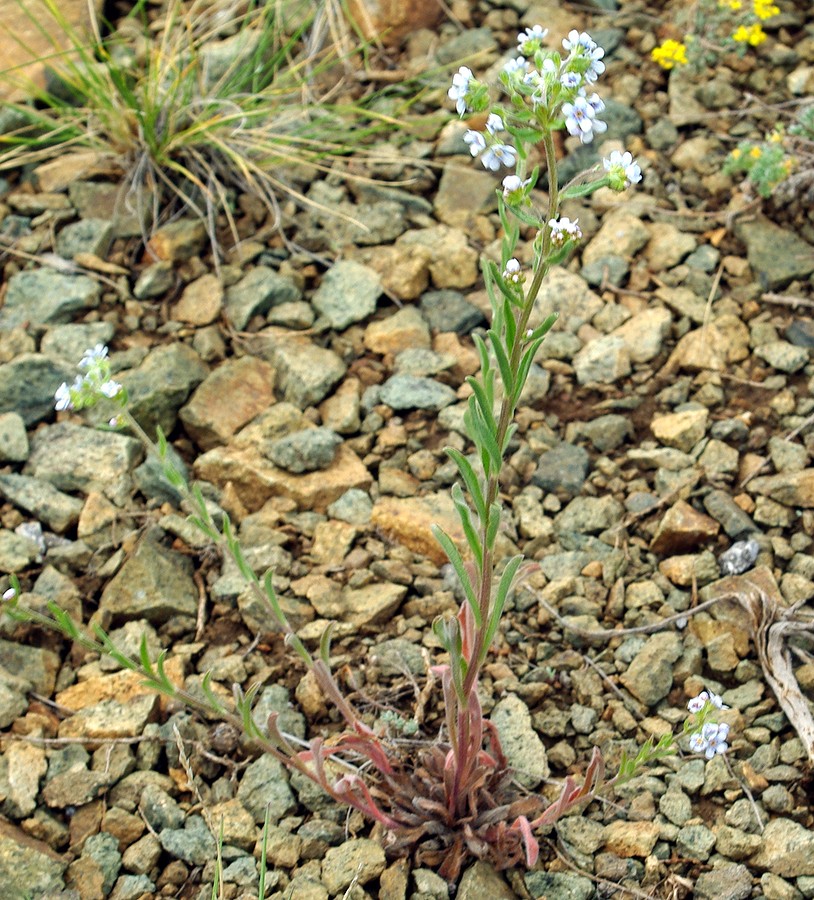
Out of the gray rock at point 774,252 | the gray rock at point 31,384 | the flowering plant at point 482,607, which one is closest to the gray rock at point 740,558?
the flowering plant at point 482,607

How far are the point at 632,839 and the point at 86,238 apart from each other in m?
2.49

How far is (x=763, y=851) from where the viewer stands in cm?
223

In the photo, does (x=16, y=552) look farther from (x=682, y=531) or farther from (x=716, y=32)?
(x=716, y=32)

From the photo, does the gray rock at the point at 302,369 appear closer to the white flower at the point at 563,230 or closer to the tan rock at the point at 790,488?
the tan rock at the point at 790,488

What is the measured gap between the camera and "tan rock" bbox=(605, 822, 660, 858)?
225cm

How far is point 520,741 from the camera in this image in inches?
96.0

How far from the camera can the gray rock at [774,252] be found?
3.32m

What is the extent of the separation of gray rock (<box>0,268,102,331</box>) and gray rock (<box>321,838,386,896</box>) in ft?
6.27

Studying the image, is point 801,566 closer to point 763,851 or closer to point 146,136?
point 763,851

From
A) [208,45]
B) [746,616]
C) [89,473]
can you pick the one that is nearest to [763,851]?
[746,616]

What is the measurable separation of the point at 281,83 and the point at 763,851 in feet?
10.1

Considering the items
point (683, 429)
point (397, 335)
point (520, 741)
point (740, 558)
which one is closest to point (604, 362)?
point (683, 429)

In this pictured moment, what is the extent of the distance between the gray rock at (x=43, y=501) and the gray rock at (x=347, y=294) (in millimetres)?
960

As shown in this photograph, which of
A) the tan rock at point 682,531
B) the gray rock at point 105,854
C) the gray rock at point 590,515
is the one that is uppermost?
the gray rock at point 105,854
